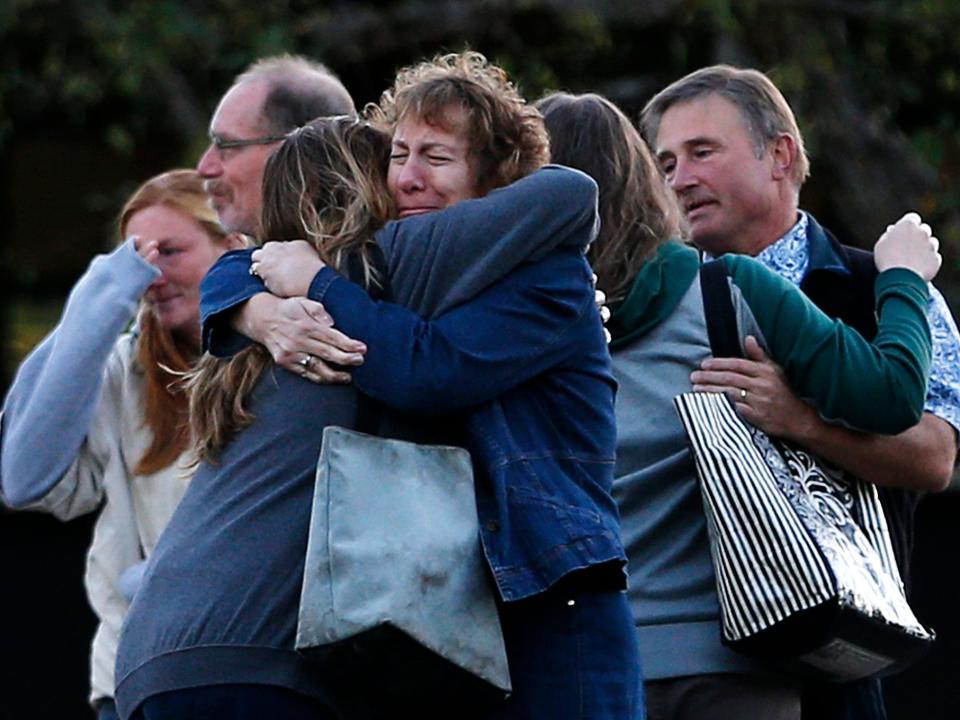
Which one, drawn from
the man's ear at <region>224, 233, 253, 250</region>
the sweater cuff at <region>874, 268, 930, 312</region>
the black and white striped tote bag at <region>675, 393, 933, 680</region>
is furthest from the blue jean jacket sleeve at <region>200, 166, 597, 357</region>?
the man's ear at <region>224, 233, 253, 250</region>

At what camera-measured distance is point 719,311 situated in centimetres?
324

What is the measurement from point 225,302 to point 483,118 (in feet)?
1.51

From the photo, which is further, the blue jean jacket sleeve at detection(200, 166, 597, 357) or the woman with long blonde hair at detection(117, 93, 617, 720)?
the blue jean jacket sleeve at detection(200, 166, 597, 357)

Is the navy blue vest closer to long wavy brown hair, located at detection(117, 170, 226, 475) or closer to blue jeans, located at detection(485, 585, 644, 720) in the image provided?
blue jeans, located at detection(485, 585, 644, 720)

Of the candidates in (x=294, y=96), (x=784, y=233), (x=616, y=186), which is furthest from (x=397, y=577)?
(x=294, y=96)

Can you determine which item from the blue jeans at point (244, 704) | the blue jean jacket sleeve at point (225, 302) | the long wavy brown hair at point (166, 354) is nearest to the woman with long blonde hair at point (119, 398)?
the long wavy brown hair at point (166, 354)

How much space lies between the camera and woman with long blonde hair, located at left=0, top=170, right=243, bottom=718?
147 inches

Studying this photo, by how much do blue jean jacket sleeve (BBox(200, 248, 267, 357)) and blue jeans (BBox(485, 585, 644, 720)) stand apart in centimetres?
54

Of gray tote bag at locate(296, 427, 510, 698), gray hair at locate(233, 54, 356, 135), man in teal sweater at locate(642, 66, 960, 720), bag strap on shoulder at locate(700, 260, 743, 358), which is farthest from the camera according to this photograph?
gray hair at locate(233, 54, 356, 135)

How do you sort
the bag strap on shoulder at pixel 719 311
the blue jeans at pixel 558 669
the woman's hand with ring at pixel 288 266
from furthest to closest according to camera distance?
1. the bag strap on shoulder at pixel 719 311
2. the woman's hand with ring at pixel 288 266
3. the blue jeans at pixel 558 669

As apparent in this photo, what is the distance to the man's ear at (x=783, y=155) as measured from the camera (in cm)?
353

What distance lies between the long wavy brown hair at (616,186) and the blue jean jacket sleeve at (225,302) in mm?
686

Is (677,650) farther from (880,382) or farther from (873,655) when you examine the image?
(880,382)

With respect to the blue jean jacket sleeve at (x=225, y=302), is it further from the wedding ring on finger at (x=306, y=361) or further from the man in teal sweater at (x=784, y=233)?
the man in teal sweater at (x=784, y=233)
